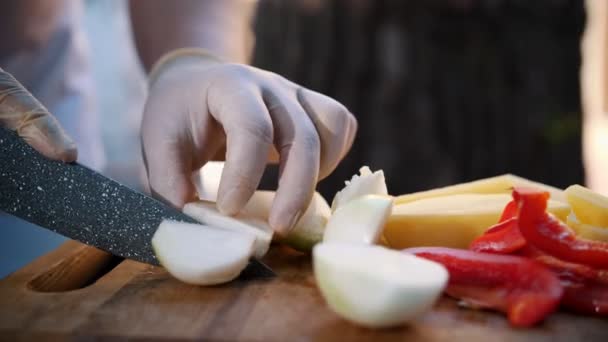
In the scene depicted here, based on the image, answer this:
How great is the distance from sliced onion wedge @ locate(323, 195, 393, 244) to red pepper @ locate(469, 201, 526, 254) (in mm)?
150

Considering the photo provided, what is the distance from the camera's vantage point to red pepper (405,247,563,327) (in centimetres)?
85

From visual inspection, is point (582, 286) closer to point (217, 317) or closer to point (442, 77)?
point (217, 317)

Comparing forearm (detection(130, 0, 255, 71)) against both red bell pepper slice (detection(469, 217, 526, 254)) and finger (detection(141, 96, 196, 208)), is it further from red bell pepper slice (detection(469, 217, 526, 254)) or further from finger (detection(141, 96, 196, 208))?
red bell pepper slice (detection(469, 217, 526, 254))

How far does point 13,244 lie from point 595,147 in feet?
9.03

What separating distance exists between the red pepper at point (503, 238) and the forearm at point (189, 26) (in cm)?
120

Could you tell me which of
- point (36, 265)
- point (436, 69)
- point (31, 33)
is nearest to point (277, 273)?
point (36, 265)

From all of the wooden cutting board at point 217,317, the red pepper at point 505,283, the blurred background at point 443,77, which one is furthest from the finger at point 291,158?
the blurred background at point 443,77

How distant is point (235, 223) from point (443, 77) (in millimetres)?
2305

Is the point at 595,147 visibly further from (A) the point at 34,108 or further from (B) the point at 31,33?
(A) the point at 34,108

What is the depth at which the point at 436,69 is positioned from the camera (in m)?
3.15

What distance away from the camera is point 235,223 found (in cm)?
104

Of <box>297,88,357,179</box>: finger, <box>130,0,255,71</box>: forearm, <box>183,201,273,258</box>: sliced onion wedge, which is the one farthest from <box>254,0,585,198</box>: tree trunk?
<box>183,201,273,258</box>: sliced onion wedge

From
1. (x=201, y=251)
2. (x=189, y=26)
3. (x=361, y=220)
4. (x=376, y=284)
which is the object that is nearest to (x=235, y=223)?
(x=201, y=251)

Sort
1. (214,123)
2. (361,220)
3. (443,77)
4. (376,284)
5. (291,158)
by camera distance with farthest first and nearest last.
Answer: (443,77)
(214,123)
(291,158)
(361,220)
(376,284)
